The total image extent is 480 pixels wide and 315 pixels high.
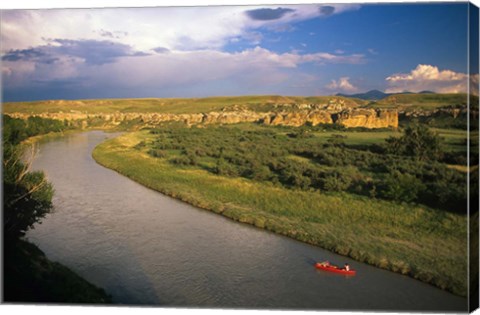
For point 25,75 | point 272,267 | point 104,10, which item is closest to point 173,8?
point 104,10

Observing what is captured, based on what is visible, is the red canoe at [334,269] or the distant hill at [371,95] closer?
the red canoe at [334,269]

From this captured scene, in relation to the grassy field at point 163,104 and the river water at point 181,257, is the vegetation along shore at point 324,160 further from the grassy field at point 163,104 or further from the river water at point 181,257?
the river water at point 181,257

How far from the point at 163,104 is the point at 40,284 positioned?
3.39 meters

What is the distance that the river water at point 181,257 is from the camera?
20.5 ft

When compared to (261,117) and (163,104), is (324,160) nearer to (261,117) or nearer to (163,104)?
(261,117)

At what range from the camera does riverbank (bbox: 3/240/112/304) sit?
623 cm

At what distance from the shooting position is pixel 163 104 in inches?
308

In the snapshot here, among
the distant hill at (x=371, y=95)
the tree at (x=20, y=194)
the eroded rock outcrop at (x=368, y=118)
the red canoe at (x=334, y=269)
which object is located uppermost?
the distant hill at (x=371, y=95)

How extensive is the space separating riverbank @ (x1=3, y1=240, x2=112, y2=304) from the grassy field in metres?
2.38

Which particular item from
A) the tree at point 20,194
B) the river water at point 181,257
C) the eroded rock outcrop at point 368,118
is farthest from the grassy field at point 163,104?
the tree at point 20,194

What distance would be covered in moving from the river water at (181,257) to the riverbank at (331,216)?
0.64 feet

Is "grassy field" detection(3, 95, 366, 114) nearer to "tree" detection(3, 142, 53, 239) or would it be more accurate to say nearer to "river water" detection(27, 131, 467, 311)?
"river water" detection(27, 131, 467, 311)

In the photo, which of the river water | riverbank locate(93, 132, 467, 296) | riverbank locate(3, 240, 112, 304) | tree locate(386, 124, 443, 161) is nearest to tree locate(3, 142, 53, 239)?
the river water

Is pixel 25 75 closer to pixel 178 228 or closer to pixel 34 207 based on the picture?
pixel 34 207
